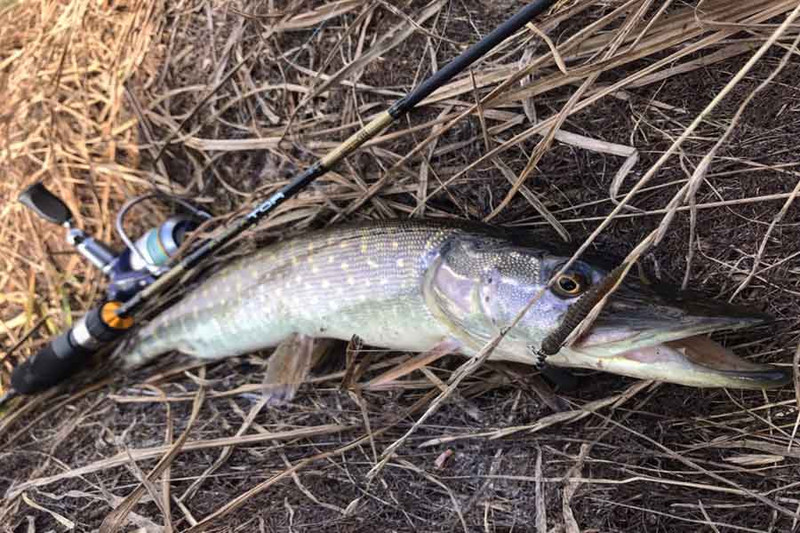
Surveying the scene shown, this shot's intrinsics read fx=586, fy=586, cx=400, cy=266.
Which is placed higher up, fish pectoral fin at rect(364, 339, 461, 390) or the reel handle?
the reel handle

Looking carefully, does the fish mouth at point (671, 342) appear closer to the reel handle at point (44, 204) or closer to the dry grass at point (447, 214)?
the dry grass at point (447, 214)

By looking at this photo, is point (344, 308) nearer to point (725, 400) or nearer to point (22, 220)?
point (725, 400)

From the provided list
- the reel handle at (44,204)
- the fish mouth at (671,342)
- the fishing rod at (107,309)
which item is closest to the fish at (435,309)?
the fish mouth at (671,342)

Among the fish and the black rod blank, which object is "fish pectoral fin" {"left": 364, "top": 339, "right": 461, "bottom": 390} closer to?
the fish

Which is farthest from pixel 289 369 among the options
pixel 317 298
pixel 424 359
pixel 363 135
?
pixel 363 135

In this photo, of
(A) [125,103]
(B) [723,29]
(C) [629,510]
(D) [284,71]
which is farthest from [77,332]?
(B) [723,29]

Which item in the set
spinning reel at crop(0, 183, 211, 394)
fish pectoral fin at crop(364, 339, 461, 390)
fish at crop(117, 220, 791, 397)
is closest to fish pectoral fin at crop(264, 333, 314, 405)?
fish at crop(117, 220, 791, 397)

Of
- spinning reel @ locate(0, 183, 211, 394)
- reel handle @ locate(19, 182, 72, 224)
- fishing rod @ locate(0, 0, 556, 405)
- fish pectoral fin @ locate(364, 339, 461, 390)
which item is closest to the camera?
fish pectoral fin @ locate(364, 339, 461, 390)
